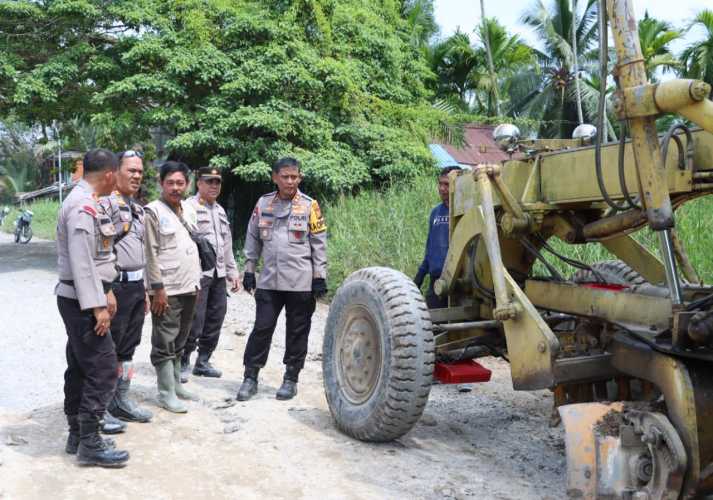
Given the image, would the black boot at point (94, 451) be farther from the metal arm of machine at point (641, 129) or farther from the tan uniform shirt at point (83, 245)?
the metal arm of machine at point (641, 129)

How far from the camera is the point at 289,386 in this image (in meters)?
5.84

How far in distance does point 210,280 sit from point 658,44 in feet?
82.5

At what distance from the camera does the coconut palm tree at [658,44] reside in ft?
86.1

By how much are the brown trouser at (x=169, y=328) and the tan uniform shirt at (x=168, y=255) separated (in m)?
0.09

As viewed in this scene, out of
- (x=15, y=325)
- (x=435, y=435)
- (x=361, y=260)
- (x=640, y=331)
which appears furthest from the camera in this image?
(x=361, y=260)

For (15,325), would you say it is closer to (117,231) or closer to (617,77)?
(117,231)

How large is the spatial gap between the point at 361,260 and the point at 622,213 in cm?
693

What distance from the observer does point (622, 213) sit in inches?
161

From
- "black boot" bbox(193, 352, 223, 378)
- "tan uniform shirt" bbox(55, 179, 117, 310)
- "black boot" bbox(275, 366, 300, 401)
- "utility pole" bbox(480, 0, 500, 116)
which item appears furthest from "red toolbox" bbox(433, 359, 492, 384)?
"utility pole" bbox(480, 0, 500, 116)

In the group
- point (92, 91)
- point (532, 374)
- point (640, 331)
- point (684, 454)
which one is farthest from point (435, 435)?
point (92, 91)

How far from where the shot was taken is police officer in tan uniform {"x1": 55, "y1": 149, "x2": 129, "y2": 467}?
13.5 ft

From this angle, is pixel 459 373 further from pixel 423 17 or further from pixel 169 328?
pixel 423 17

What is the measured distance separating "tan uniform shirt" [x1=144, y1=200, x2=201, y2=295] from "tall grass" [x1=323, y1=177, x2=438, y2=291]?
469 cm

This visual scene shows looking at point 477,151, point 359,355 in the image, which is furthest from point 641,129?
point 477,151
